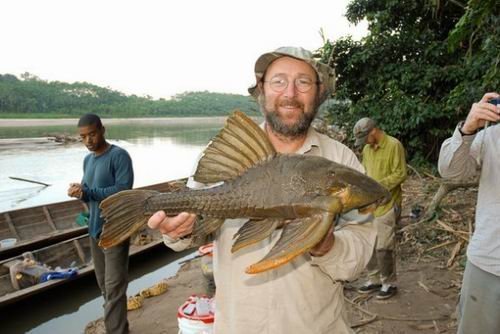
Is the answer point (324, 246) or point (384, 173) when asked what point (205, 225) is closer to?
point (324, 246)

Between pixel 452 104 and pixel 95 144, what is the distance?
7989 millimetres

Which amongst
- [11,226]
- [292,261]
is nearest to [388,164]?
[292,261]

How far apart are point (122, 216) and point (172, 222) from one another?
225 millimetres

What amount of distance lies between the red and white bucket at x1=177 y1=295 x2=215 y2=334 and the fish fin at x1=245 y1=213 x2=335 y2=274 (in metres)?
1.93

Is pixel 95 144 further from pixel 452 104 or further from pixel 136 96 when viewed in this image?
pixel 136 96

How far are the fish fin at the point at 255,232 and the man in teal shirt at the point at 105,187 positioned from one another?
278cm

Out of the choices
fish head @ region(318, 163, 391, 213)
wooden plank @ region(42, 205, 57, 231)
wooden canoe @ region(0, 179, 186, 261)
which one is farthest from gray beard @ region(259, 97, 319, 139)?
wooden plank @ region(42, 205, 57, 231)

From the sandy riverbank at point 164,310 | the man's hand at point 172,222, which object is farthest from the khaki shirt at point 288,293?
the sandy riverbank at point 164,310

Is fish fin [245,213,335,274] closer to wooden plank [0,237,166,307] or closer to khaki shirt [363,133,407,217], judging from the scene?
khaki shirt [363,133,407,217]

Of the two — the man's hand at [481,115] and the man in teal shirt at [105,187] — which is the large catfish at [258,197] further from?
the man in teal shirt at [105,187]

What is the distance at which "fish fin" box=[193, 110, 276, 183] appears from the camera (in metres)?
1.52

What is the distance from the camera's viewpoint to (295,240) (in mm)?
Answer: 1246

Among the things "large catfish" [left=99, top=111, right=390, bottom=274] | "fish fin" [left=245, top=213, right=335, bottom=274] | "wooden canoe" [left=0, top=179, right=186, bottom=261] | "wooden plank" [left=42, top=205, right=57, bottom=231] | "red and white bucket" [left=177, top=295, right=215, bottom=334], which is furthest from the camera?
"wooden plank" [left=42, top=205, right=57, bottom=231]

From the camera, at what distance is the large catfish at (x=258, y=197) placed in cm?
129
